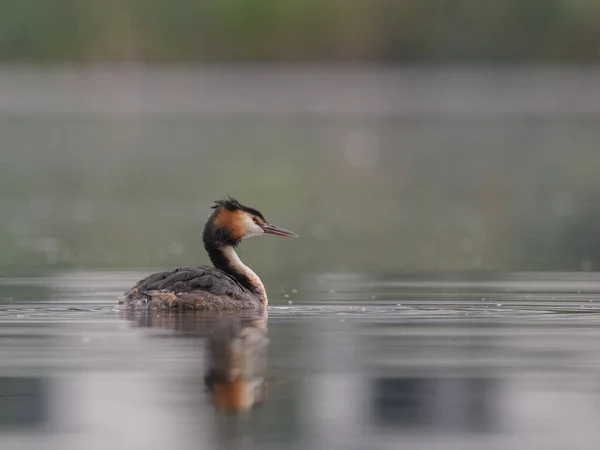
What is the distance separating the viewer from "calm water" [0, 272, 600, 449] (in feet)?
20.9

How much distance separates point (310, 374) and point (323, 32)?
4322cm

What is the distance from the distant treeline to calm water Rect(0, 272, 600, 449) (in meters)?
39.3

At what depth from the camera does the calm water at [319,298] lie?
6629 millimetres

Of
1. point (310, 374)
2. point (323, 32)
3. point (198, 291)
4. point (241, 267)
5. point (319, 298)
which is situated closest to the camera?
point (310, 374)

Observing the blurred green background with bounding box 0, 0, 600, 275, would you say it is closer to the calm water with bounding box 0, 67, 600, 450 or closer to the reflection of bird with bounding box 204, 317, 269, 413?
the calm water with bounding box 0, 67, 600, 450

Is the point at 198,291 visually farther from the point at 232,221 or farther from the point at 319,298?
the point at 319,298

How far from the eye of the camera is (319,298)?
11359 mm

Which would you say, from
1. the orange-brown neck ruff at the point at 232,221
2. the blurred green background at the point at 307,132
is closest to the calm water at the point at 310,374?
the orange-brown neck ruff at the point at 232,221

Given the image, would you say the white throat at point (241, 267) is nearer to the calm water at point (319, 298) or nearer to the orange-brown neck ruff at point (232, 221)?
the orange-brown neck ruff at point (232, 221)

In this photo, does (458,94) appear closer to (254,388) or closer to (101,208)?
(101,208)

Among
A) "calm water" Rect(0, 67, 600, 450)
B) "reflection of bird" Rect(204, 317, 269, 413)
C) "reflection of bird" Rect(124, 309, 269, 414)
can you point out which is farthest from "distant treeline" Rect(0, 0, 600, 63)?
"reflection of bird" Rect(204, 317, 269, 413)

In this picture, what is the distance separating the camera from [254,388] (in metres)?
7.18

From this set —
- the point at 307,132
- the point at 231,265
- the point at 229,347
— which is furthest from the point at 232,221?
the point at 307,132

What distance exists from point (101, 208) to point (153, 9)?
3067 centimetres
